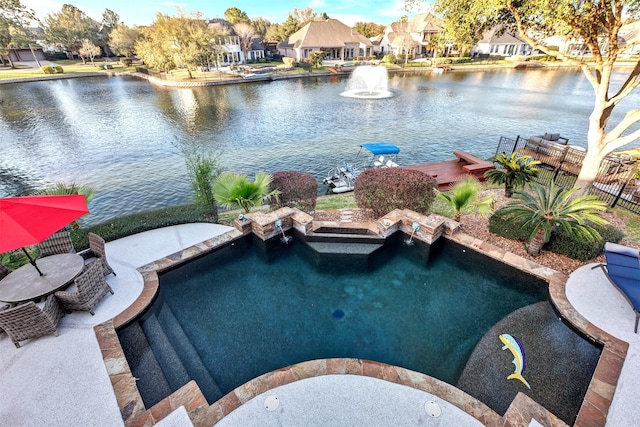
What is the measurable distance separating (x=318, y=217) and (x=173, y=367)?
222 inches

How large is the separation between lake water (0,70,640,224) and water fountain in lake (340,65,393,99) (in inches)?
61.4

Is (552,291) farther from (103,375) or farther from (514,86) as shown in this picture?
(514,86)

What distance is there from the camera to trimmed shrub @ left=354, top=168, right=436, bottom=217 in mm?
8258

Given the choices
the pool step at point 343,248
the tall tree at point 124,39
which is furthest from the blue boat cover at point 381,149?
the tall tree at point 124,39

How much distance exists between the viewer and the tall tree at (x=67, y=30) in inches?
2468

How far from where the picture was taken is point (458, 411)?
3.98 metres

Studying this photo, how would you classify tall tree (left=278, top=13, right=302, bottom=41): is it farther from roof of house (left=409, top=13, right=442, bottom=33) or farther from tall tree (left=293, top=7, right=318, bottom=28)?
roof of house (left=409, top=13, right=442, bottom=33)

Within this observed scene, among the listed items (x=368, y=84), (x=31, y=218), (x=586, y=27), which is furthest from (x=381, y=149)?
(x=368, y=84)

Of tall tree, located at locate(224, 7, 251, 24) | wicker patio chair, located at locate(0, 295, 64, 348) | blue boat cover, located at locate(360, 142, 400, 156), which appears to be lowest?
blue boat cover, located at locate(360, 142, 400, 156)

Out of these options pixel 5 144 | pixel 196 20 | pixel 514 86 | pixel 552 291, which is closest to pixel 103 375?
pixel 552 291

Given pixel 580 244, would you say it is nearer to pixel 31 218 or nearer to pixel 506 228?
pixel 506 228

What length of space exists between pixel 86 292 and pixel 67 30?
87570mm

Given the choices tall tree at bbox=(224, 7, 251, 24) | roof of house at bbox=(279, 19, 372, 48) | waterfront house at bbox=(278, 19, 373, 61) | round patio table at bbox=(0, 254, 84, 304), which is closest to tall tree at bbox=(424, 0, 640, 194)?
round patio table at bbox=(0, 254, 84, 304)

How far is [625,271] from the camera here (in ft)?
18.6
